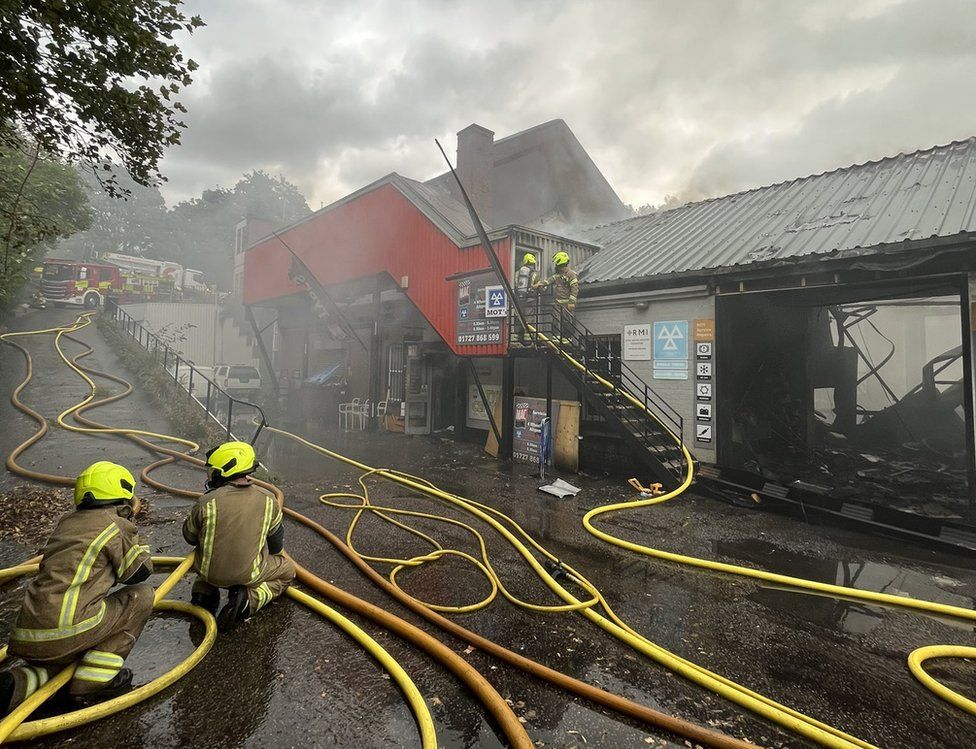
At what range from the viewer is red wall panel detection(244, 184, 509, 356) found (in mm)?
13070

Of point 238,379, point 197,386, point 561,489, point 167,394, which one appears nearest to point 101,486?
point 561,489

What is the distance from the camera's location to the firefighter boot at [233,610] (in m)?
3.52

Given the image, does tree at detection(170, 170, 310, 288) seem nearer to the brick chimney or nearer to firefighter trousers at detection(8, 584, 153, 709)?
the brick chimney

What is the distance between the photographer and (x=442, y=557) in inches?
218

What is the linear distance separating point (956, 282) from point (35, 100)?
1266 centimetres

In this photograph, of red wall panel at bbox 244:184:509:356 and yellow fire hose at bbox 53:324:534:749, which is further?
red wall panel at bbox 244:184:509:356

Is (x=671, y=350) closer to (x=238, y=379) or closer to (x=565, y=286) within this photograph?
(x=565, y=286)

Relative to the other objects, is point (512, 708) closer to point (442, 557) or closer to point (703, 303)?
point (442, 557)

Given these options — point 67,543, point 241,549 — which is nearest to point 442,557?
point 241,549

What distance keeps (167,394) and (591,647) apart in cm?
1303

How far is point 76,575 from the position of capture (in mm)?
2615

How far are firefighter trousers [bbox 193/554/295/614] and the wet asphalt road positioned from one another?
7.2 inches

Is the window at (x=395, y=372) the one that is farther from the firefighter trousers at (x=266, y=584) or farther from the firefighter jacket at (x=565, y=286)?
the firefighter trousers at (x=266, y=584)

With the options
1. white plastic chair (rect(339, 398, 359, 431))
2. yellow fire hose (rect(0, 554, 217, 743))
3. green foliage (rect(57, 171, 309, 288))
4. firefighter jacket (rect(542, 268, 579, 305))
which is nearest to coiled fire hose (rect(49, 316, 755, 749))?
yellow fire hose (rect(0, 554, 217, 743))
